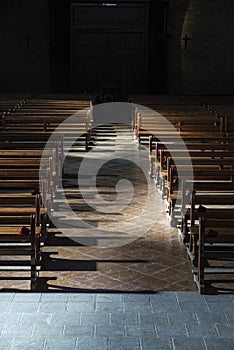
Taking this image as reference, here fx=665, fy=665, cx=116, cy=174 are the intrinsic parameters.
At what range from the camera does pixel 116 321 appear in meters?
5.65

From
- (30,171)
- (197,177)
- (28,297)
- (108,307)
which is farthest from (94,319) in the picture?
(197,177)

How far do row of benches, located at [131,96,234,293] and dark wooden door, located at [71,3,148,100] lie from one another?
6.69 meters

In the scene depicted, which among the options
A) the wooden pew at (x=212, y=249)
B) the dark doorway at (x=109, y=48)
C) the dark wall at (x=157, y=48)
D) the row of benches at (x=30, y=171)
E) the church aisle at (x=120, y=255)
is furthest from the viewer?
the dark wall at (x=157, y=48)

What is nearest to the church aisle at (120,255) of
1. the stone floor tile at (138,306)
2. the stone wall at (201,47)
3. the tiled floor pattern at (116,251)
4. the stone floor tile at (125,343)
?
the tiled floor pattern at (116,251)

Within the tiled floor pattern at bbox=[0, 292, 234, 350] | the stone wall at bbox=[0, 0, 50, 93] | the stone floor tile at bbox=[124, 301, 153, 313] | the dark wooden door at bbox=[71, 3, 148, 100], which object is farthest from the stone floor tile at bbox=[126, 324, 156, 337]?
the stone wall at bbox=[0, 0, 50, 93]

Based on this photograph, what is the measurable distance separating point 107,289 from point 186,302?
81 centimetres

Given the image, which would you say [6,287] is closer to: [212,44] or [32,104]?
[32,104]

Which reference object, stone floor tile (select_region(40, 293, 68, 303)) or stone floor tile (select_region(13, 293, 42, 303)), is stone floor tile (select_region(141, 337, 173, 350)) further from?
stone floor tile (select_region(13, 293, 42, 303))

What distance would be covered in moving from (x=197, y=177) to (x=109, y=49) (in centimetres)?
1684

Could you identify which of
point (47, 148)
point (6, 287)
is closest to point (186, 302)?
point (6, 287)

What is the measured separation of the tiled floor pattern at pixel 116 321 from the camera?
17.1ft

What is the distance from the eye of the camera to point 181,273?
6945 mm

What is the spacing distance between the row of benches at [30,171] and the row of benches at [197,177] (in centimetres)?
162

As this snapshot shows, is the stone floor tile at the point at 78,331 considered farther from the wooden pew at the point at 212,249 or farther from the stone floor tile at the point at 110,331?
the wooden pew at the point at 212,249
